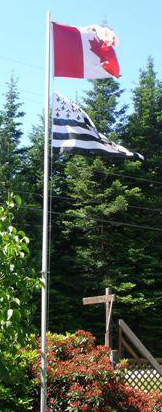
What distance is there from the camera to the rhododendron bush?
7379 millimetres

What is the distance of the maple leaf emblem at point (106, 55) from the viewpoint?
9.20 meters

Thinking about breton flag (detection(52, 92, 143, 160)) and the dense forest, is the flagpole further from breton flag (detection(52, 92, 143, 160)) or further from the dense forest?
the dense forest

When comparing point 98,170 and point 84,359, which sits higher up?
point 98,170

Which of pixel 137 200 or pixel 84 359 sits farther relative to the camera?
pixel 137 200

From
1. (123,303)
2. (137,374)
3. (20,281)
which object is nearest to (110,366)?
(137,374)

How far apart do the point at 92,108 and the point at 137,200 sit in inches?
213

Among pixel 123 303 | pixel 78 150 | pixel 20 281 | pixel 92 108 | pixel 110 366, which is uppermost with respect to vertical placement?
pixel 92 108

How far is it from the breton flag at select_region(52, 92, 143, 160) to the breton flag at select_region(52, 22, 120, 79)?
18.3 inches

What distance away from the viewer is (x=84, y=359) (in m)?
8.05

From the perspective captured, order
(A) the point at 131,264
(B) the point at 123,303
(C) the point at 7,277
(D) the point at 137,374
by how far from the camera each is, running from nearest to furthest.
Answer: (C) the point at 7,277 → (D) the point at 137,374 → (B) the point at 123,303 → (A) the point at 131,264

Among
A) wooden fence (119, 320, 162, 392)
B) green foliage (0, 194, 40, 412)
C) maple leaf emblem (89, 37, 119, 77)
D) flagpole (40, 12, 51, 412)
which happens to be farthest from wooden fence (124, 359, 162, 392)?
maple leaf emblem (89, 37, 119, 77)

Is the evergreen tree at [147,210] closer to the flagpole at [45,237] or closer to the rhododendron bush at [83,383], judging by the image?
the rhododendron bush at [83,383]

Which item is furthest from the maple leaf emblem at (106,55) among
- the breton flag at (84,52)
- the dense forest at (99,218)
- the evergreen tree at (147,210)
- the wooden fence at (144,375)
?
the evergreen tree at (147,210)

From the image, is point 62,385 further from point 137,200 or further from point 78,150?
point 137,200
